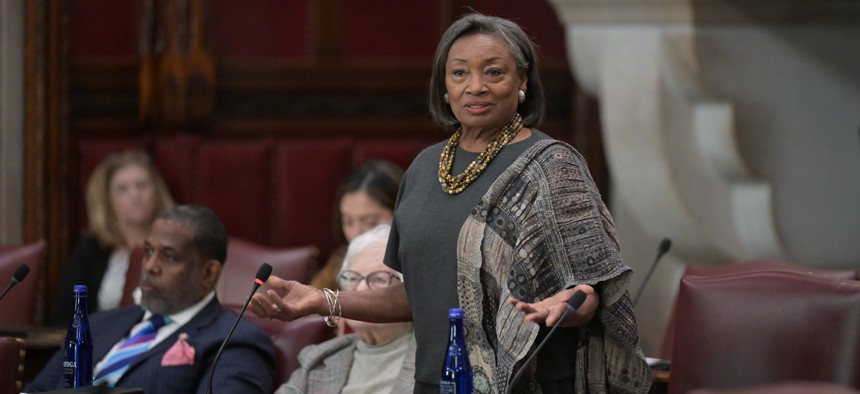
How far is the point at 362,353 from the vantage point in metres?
3.31

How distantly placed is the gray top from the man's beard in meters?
1.10

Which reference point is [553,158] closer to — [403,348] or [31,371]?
[403,348]

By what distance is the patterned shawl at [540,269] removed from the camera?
2398 mm

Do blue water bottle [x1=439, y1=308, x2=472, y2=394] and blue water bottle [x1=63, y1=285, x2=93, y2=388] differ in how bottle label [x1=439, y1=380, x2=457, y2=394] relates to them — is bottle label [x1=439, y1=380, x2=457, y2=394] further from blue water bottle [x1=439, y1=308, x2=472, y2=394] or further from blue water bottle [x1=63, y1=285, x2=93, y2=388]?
blue water bottle [x1=63, y1=285, x2=93, y2=388]

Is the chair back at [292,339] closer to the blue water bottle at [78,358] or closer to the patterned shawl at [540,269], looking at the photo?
the blue water bottle at [78,358]

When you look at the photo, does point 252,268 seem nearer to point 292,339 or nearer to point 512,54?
point 292,339

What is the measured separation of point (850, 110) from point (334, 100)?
6.75ft

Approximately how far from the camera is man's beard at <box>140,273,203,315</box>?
3.51 m

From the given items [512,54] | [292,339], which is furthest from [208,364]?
[512,54]

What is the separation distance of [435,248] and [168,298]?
1.24 m

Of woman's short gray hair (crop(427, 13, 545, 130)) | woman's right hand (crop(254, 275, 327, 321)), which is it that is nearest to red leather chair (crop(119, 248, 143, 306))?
woman's right hand (crop(254, 275, 327, 321))

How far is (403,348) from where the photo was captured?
3.24 meters

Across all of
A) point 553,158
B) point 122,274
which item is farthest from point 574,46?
point 553,158

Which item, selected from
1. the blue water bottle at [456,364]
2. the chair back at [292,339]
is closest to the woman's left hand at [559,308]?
the blue water bottle at [456,364]
